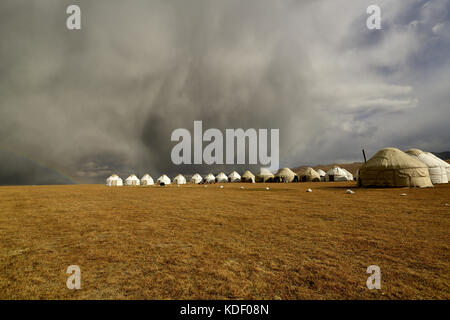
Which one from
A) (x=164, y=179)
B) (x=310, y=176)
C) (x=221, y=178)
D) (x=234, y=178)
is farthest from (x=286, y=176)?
(x=164, y=179)

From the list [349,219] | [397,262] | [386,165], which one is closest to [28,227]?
[397,262]

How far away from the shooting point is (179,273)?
13.5 ft

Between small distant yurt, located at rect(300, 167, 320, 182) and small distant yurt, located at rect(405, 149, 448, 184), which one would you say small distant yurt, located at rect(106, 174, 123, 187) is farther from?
small distant yurt, located at rect(405, 149, 448, 184)

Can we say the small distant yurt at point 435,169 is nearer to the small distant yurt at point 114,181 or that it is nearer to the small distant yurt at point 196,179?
the small distant yurt at point 196,179

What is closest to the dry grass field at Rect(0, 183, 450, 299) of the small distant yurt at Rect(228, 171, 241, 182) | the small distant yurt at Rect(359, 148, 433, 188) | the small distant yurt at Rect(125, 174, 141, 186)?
the small distant yurt at Rect(359, 148, 433, 188)

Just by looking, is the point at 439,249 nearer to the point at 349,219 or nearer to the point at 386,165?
the point at 349,219

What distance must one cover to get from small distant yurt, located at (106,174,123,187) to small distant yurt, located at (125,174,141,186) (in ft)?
9.93

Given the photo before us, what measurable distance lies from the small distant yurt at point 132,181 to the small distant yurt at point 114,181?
303 cm

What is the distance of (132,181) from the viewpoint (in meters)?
93.0

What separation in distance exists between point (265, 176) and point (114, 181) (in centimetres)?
7239

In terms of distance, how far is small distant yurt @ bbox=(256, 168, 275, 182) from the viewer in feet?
255

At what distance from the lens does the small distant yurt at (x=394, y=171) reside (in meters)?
25.7

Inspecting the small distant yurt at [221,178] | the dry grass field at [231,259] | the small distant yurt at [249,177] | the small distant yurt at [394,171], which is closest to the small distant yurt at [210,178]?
the small distant yurt at [221,178]

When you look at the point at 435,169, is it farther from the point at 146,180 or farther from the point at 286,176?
the point at 146,180
